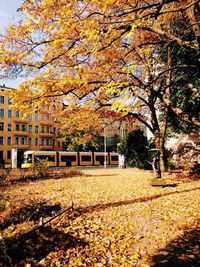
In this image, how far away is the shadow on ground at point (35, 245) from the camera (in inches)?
169

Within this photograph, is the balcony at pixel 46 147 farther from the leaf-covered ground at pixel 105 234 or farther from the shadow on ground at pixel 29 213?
the shadow on ground at pixel 29 213

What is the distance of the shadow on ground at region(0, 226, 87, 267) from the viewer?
14.1ft

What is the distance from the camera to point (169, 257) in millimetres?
4320

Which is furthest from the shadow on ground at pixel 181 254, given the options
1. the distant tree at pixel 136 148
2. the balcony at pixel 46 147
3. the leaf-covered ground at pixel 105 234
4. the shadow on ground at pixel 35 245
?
the balcony at pixel 46 147

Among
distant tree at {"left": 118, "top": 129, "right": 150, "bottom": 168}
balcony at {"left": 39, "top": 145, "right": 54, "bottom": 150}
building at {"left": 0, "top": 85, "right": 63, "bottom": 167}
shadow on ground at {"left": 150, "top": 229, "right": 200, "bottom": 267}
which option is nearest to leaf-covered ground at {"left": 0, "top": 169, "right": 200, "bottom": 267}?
shadow on ground at {"left": 150, "top": 229, "right": 200, "bottom": 267}

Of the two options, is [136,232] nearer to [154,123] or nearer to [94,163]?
[154,123]

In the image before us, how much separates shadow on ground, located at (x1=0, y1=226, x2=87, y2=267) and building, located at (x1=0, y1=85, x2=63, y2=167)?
45378 millimetres

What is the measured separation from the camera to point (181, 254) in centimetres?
440

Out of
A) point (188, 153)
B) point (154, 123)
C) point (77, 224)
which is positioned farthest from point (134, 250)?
point (188, 153)

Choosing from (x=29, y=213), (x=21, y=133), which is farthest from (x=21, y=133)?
(x=29, y=213)

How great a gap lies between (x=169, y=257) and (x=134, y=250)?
0.76 metres

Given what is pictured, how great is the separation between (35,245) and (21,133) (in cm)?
5434

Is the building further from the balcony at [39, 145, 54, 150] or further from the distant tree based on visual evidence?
the distant tree

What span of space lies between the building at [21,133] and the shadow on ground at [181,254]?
4662 cm
